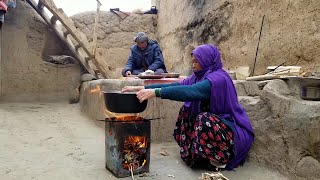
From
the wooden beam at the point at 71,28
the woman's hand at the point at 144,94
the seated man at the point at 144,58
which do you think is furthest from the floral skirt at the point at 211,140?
the wooden beam at the point at 71,28

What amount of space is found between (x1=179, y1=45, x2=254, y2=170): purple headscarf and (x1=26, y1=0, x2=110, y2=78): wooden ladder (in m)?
3.06

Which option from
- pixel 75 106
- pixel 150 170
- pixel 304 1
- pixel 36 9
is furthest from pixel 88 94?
pixel 304 1

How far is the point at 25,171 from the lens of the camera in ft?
8.93

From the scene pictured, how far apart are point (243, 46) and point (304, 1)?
4.12ft

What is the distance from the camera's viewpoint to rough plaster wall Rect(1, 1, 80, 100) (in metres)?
5.51

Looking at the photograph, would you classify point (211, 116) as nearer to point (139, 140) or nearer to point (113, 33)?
point (139, 140)

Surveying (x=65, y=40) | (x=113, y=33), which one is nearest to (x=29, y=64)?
(x=65, y=40)

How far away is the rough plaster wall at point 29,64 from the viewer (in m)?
5.51

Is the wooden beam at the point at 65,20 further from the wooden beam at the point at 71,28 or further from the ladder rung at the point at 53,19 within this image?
the ladder rung at the point at 53,19

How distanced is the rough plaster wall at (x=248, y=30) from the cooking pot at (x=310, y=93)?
30.2 inches

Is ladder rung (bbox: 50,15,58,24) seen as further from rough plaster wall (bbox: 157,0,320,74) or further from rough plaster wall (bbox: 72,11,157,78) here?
rough plaster wall (bbox: 157,0,320,74)

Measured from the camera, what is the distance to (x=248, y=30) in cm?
457

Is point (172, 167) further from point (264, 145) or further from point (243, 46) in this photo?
point (243, 46)

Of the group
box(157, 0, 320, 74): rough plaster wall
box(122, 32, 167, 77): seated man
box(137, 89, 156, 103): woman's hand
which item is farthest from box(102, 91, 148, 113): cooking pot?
box(122, 32, 167, 77): seated man
